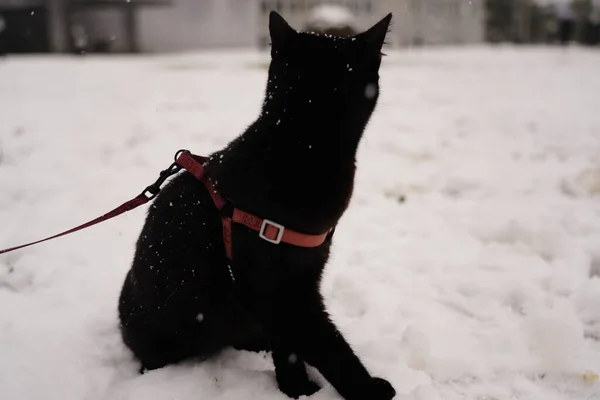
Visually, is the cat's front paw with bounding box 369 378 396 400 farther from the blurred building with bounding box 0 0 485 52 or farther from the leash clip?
the blurred building with bounding box 0 0 485 52

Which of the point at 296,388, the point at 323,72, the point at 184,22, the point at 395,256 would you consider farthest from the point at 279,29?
the point at 184,22

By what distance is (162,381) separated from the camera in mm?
1610

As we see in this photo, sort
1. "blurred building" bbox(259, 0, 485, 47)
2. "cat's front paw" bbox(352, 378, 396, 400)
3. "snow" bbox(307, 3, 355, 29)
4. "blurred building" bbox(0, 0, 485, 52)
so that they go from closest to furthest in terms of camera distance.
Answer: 1. "cat's front paw" bbox(352, 378, 396, 400)
2. "snow" bbox(307, 3, 355, 29)
3. "blurred building" bbox(0, 0, 485, 52)
4. "blurred building" bbox(259, 0, 485, 47)

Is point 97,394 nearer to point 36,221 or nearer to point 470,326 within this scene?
point 470,326

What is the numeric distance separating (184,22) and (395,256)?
21456 millimetres

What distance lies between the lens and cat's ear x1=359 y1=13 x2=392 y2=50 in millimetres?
1496

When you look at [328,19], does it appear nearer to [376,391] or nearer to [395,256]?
[395,256]

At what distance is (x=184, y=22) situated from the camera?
21656mm

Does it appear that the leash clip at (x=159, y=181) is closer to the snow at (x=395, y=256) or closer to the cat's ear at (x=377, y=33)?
the snow at (x=395, y=256)

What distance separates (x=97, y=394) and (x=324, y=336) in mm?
780

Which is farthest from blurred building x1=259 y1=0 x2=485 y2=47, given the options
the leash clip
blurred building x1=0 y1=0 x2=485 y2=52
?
the leash clip

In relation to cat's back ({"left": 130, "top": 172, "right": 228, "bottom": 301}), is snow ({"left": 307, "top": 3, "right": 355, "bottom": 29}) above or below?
above

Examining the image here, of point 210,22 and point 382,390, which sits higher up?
point 210,22

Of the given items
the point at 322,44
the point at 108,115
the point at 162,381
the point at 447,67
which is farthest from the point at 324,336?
the point at 447,67
